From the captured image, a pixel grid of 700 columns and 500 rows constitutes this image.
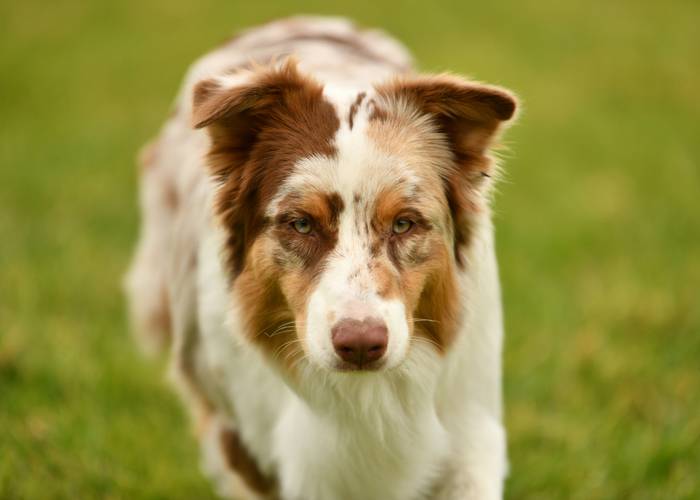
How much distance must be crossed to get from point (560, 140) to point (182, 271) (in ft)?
21.4

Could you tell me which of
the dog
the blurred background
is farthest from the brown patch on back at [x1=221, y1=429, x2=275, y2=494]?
the blurred background

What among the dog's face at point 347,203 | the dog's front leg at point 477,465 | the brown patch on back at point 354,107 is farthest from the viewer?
the dog's front leg at point 477,465

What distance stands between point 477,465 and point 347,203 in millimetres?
1393

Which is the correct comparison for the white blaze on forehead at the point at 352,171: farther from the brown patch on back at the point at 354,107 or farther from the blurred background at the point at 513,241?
the blurred background at the point at 513,241

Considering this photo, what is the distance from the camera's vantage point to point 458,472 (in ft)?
11.4

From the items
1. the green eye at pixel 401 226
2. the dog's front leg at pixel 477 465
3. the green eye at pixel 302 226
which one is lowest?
the dog's front leg at pixel 477 465

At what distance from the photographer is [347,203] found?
298cm

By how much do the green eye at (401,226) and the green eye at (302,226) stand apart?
35 centimetres

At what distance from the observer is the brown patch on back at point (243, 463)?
157 inches

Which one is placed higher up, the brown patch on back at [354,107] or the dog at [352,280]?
the brown patch on back at [354,107]

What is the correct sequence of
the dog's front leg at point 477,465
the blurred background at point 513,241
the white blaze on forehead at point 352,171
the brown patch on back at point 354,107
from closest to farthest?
the white blaze on forehead at point 352,171, the brown patch on back at point 354,107, the dog's front leg at point 477,465, the blurred background at point 513,241

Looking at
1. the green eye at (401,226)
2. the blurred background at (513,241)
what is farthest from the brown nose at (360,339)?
the blurred background at (513,241)

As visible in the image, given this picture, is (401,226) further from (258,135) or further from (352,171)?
(258,135)

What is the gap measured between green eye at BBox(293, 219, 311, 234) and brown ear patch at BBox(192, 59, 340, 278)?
0.18 meters
